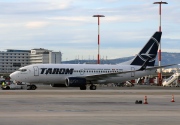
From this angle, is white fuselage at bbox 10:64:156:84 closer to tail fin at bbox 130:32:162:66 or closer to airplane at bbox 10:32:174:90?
airplane at bbox 10:32:174:90

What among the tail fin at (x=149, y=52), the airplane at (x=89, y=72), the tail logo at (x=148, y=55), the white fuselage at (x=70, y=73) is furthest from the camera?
the tail logo at (x=148, y=55)

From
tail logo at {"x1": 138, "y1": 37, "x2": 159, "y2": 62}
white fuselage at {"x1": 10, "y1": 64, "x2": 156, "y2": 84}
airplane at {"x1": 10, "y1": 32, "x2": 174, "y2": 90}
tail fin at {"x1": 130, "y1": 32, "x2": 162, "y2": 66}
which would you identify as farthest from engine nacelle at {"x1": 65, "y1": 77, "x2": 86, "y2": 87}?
tail logo at {"x1": 138, "y1": 37, "x2": 159, "y2": 62}

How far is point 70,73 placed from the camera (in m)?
71.8

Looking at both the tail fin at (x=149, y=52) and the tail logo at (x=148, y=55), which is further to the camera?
the tail logo at (x=148, y=55)

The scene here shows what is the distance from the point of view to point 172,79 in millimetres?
106938

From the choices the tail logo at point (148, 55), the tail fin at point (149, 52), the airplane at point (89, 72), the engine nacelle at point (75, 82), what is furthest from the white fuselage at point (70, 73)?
the tail logo at point (148, 55)

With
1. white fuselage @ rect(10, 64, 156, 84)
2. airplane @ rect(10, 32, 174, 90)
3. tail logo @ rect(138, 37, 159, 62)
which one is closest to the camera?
white fuselage @ rect(10, 64, 156, 84)

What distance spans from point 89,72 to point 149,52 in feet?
35.8

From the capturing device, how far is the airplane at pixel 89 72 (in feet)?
230

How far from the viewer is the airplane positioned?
2766 inches

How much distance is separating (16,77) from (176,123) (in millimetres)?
48560

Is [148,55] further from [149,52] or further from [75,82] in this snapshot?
[75,82]

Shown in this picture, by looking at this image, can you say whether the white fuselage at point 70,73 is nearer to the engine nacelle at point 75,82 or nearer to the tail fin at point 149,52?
the engine nacelle at point 75,82

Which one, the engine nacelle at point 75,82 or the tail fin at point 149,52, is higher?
the tail fin at point 149,52
